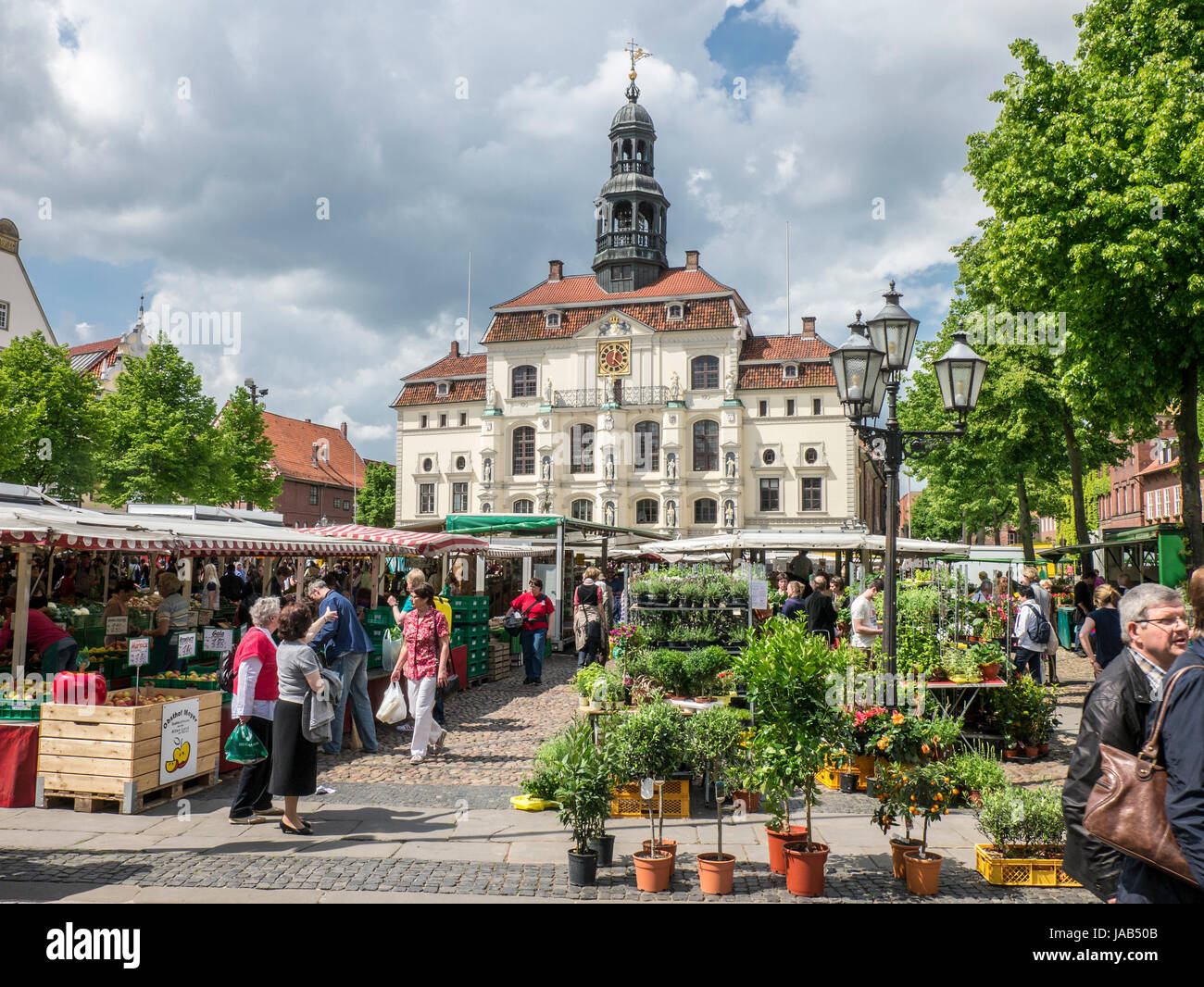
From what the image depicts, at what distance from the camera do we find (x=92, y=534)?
9.25 meters

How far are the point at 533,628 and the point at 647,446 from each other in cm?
3745

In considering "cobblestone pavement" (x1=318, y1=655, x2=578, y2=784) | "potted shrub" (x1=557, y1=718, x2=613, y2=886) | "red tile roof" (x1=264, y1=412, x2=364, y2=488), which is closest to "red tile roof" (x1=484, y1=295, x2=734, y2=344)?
"red tile roof" (x1=264, y1=412, x2=364, y2=488)

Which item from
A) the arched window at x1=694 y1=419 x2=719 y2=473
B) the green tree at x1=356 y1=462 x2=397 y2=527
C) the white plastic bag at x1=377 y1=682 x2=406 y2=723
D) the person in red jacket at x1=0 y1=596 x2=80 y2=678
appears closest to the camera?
the person in red jacket at x1=0 y1=596 x2=80 y2=678

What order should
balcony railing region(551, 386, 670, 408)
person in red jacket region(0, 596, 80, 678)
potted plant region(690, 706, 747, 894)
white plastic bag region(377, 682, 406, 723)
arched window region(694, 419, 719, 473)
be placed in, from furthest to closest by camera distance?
balcony railing region(551, 386, 670, 408) → arched window region(694, 419, 719, 473) → white plastic bag region(377, 682, 406, 723) → person in red jacket region(0, 596, 80, 678) → potted plant region(690, 706, 747, 894)

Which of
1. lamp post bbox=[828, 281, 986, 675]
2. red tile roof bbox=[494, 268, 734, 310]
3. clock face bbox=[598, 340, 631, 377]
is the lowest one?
lamp post bbox=[828, 281, 986, 675]

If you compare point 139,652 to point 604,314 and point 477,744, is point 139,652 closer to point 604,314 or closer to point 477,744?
point 477,744

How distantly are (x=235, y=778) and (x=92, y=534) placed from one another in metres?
3.04

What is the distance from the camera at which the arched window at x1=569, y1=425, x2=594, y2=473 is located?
5312 cm

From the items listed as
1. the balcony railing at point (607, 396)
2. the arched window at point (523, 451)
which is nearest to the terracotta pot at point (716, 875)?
the balcony railing at point (607, 396)

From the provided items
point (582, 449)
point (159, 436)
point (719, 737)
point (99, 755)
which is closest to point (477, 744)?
point (99, 755)

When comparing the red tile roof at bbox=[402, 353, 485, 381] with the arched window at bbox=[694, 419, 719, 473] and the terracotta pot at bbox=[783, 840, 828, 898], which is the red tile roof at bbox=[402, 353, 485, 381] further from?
the terracotta pot at bbox=[783, 840, 828, 898]

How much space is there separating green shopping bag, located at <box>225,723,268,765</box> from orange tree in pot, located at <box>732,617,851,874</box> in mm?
3743
